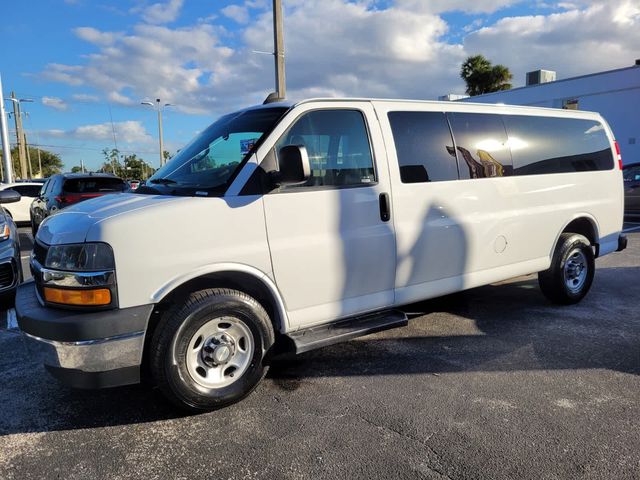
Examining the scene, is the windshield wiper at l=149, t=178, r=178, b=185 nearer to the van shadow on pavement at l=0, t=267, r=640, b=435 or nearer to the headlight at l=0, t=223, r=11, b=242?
the van shadow on pavement at l=0, t=267, r=640, b=435

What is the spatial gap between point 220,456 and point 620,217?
5.50 metres

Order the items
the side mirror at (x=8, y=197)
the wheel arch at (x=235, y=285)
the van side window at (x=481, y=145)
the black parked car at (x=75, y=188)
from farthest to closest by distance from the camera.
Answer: the black parked car at (x=75, y=188) < the side mirror at (x=8, y=197) < the van side window at (x=481, y=145) < the wheel arch at (x=235, y=285)

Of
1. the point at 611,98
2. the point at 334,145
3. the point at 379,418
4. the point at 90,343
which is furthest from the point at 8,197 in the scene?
the point at 611,98

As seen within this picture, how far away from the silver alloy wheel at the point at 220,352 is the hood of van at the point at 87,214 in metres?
0.86

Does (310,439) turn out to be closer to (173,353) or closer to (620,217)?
(173,353)

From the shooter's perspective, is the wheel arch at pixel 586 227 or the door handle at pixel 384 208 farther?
the wheel arch at pixel 586 227

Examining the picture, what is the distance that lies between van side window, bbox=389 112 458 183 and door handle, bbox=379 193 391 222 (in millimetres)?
246

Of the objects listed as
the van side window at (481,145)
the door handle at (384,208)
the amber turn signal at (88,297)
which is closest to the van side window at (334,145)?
the door handle at (384,208)

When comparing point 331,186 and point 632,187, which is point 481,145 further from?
point 632,187

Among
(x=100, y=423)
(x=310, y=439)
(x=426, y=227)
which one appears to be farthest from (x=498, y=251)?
(x=100, y=423)

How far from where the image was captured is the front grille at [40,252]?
3.10m

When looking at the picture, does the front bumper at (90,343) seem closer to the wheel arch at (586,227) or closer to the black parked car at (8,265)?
the black parked car at (8,265)

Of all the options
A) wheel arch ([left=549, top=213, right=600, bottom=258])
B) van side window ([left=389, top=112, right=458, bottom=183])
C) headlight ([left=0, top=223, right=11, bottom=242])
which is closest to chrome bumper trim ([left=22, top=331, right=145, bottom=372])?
van side window ([left=389, top=112, right=458, bottom=183])

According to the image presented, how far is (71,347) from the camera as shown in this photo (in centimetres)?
277
